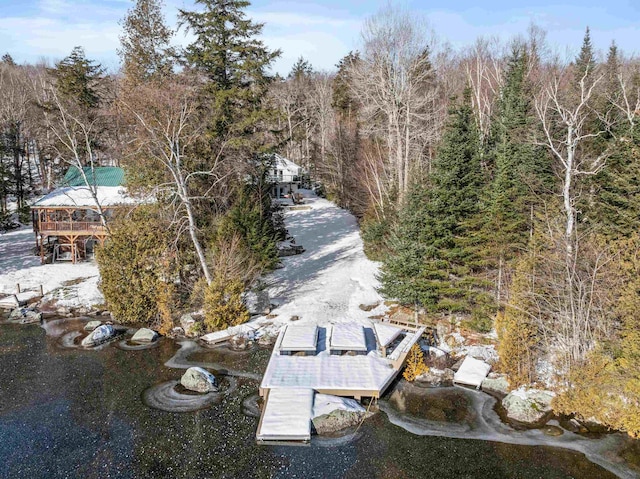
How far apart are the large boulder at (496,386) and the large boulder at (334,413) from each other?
178 inches

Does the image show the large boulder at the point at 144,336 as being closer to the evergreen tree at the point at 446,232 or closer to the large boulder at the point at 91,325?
the large boulder at the point at 91,325

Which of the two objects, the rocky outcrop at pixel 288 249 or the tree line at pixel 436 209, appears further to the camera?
the rocky outcrop at pixel 288 249

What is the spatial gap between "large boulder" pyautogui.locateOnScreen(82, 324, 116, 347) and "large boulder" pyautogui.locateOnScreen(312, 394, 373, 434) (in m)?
11.1

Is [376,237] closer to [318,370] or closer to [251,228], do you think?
[251,228]

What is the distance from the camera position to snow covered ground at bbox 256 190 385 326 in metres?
22.0

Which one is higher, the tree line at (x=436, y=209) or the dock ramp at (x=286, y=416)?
the tree line at (x=436, y=209)

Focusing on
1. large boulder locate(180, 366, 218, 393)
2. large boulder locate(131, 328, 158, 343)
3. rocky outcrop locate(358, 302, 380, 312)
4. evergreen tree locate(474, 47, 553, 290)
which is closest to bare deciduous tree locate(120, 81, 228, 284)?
large boulder locate(131, 328, 158, 343)

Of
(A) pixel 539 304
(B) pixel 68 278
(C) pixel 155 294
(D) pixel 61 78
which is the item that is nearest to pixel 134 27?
(D) pixel 61 78

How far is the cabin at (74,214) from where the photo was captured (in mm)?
30297

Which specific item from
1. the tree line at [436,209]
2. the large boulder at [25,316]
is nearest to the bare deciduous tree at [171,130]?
the tree line at [436,209]

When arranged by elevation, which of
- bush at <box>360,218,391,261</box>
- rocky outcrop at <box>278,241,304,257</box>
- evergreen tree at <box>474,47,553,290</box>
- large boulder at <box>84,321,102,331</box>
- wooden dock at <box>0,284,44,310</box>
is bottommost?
large boulder at <box>84,321,102,331</box>

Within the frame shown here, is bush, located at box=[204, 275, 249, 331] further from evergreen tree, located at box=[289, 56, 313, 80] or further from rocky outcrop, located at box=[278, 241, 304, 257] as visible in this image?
evergreen tree, located at box=[289, 56, 313, 80]

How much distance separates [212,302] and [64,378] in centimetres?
646

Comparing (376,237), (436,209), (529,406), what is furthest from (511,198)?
(376,237)
